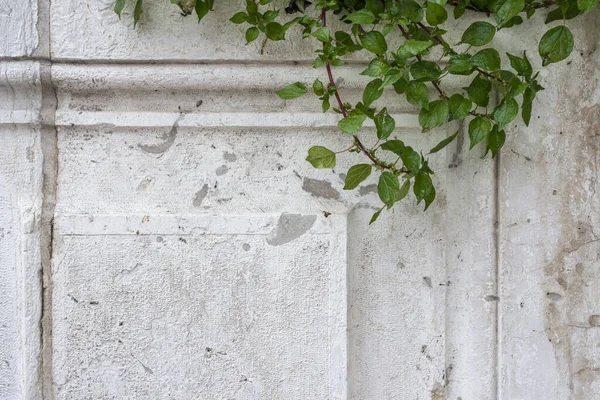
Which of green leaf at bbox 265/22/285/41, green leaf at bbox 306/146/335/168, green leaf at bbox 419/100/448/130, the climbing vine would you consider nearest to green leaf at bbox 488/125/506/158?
the climbing vine

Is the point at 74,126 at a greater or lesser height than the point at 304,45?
lesser

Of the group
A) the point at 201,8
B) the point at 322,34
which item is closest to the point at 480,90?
the point at 322,34

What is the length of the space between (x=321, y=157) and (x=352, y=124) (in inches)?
3.5

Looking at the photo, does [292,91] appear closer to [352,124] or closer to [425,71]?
[352,124]

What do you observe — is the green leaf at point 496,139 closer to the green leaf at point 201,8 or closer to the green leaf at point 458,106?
the green leaf at point 458,106

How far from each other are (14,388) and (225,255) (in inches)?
20.9

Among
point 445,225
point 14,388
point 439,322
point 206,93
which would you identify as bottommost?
point 14,388

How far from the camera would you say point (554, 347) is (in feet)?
3.67

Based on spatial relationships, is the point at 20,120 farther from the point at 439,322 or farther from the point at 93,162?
the point at 439,322

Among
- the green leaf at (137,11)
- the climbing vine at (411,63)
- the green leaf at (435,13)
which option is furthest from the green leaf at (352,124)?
the green leaf at (137,11)

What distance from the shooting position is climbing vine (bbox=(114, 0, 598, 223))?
3.01 feet

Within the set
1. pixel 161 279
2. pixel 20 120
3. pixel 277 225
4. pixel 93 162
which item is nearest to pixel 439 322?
pixel 277 225

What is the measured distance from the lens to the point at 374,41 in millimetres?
917

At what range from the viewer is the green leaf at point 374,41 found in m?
0.91
